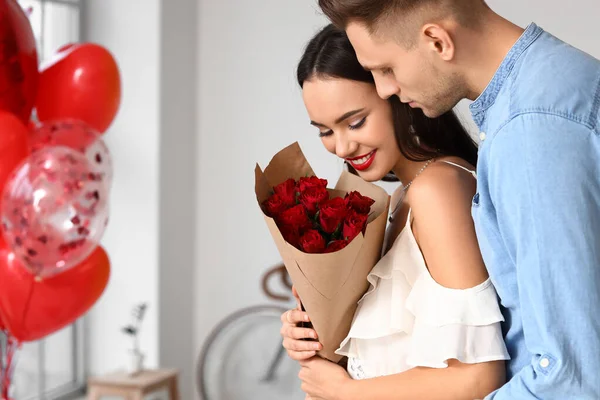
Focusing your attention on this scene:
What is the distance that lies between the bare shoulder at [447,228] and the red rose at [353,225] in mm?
101

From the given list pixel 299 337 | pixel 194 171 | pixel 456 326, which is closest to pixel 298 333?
pixel 299 337

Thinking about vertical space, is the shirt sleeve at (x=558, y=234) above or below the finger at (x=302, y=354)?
above

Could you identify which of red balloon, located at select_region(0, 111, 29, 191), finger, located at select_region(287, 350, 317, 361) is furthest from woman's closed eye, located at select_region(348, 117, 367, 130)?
red balloon, located at select_region(0, 111, 29, 191)

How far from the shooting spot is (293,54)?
4238mm

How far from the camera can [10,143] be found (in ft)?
7.72

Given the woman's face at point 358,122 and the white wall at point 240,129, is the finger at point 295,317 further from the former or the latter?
the white wall at point 240,129

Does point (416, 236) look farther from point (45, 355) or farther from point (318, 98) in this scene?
point (45, 355)

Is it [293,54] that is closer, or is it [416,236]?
[416,236]

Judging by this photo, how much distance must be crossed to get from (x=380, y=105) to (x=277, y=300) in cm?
273

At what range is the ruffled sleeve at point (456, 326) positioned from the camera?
1.33 meters

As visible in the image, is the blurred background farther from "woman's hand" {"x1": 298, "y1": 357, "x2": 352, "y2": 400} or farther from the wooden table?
"woman's hand" {"x1": 298, "y1": 357, "x2": 352, "y2": 400}

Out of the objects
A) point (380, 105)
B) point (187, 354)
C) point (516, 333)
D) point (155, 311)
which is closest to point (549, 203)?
point (516, 333)

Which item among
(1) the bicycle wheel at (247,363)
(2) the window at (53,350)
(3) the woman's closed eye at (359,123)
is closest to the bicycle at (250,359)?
(1) the bicycle wheel at (247,363)

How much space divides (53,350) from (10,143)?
6.08ft
